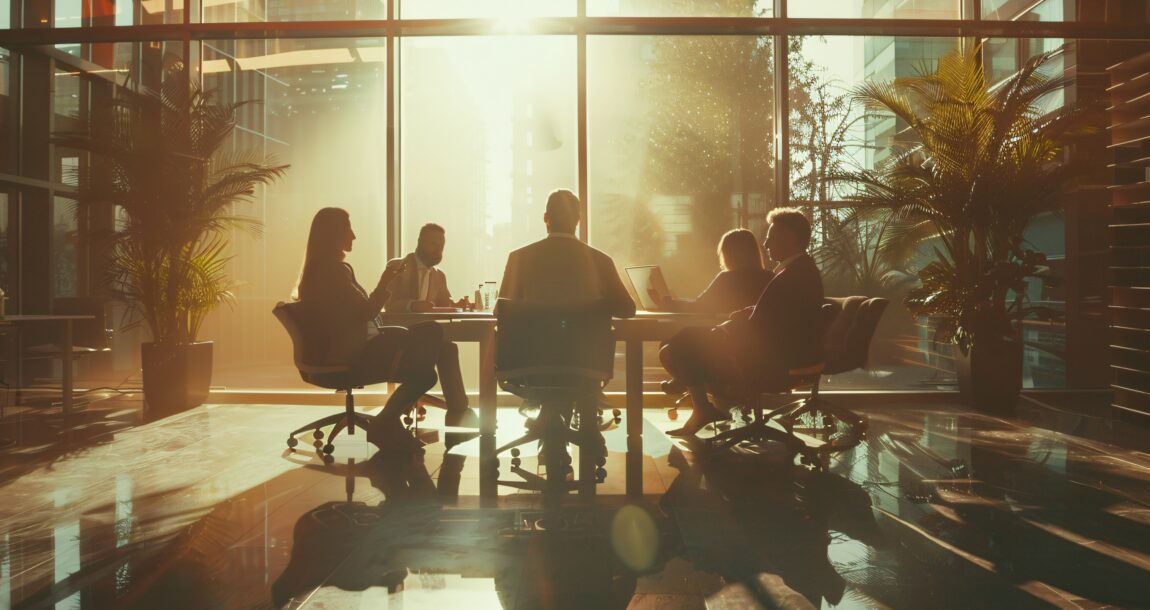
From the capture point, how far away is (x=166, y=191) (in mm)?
6086

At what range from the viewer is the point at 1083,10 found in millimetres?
6801

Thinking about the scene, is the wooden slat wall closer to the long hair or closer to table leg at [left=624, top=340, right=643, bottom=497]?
table leg at [left=624, top=340, right=643, bottom=497]

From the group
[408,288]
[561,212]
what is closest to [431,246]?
[408,288]

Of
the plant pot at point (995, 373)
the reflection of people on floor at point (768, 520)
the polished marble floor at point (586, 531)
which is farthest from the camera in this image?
the plant pot at point (995, 373)

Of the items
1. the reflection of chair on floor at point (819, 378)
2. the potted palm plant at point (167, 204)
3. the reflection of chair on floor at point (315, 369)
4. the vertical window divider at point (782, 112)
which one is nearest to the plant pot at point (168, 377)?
the potted palm plant at point (167, 204)

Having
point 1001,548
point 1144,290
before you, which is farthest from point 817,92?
point 1001,548

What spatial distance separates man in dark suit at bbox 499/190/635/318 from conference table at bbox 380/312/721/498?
407mm

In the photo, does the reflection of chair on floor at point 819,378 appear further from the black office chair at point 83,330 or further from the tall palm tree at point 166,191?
the black office chair at point 83,330

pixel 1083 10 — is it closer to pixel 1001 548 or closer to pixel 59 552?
pixel 1001 548

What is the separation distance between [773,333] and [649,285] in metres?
0.90

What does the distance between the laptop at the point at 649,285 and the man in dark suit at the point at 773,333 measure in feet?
0.96

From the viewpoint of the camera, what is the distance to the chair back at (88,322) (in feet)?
23.3

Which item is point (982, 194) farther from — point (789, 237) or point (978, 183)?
point (789, 237)

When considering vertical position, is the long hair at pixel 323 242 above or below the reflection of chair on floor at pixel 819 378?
above
